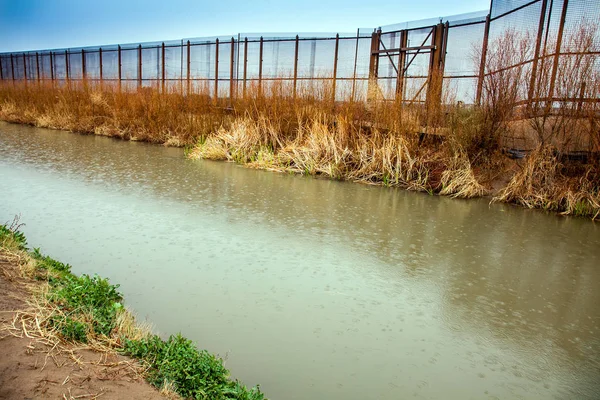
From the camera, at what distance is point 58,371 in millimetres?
1999

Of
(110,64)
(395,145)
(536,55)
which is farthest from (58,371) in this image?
(110,64)

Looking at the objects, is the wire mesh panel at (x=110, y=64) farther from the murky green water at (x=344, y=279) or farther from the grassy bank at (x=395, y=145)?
the murky green water at (x=344, y=279)

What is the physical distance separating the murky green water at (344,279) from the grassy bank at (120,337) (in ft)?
1.00

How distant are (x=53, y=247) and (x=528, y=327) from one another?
3.99 meters

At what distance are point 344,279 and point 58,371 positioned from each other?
2.40 meters

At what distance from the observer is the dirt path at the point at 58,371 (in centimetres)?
186

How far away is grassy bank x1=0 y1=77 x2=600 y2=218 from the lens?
298 inches

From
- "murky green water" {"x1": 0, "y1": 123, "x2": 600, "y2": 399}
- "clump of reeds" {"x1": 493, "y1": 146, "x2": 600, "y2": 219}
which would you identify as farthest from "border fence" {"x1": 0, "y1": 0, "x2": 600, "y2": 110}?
"murky green water" {"x1": 0, "y1": 123, "x2": 600, "y2": 399}

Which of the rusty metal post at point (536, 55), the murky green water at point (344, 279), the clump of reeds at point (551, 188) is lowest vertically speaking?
the murky green water at point (344, 279)

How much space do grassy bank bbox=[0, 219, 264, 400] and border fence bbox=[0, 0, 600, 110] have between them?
7.38 metres

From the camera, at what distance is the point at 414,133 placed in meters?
8.95

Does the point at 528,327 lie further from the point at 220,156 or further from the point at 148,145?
the point at 148,145

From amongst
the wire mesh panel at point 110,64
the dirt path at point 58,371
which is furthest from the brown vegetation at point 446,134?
the wire mesh panel at point 110,64

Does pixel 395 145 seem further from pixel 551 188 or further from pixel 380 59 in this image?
pixel 380 59
